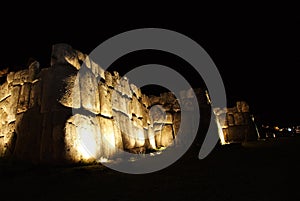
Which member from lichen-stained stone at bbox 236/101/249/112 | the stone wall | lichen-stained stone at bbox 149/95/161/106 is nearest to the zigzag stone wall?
lichen-stained stone at bbox 149/95/161/106

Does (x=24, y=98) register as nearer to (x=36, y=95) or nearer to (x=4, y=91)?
(x=36, y=95)

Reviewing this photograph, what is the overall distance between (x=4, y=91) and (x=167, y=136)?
7.99 meters

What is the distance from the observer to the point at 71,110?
A: 21.0 feet

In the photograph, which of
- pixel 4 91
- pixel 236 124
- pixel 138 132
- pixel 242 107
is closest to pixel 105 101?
pixel 138 132

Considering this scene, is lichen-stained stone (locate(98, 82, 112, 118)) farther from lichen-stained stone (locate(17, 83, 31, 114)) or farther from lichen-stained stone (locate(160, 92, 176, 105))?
lichen-stained stone (locate(160, 92, 176, 105))

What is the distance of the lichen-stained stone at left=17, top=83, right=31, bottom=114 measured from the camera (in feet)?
24.1

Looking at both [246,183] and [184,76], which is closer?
[246,183]

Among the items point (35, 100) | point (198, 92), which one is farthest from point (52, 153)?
point (198, 92)

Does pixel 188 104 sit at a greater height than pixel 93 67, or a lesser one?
lesser

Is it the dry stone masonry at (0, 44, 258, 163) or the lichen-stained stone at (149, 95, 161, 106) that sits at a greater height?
the lichen-stained stone at (149, 95, 161, 106)

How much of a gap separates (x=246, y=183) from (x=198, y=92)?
30.9 ft

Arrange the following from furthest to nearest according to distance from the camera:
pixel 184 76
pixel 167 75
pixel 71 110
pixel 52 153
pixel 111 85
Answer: pixel 184 76, pixel 167 75, pixel 111 85, pixel 71 110, pixel 52 153

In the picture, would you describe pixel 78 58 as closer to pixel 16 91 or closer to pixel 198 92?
pixel 16 91

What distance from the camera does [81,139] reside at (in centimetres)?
627
